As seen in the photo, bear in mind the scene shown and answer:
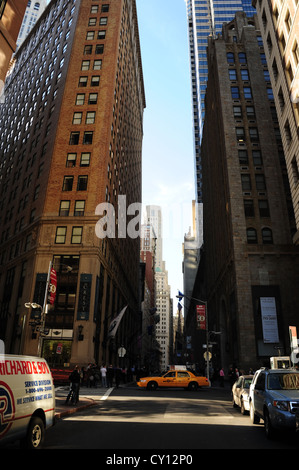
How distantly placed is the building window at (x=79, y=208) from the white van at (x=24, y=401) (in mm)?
34908

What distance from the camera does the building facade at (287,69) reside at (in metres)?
26.2

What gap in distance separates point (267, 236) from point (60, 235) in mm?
26738

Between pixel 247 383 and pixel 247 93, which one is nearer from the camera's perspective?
pixel 247 383

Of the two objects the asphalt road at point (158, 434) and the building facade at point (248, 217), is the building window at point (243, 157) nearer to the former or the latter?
the building facade at point (248, 217)

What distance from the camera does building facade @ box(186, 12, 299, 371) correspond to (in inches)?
1558

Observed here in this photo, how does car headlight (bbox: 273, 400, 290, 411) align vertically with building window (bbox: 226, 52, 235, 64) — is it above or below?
below

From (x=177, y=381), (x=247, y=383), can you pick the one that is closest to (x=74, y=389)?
(x=247, y=383)

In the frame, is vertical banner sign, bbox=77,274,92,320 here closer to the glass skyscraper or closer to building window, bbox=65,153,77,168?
building window, bbox=65,153,77,168

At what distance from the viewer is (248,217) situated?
147 feet

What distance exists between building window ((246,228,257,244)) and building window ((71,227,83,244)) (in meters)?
21.7

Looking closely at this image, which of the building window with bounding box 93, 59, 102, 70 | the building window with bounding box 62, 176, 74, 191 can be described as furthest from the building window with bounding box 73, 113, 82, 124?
the building window with bounding box 93, 59, 102, 70

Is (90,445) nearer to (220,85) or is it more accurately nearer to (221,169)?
(221,169)

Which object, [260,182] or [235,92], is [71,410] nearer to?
[260,182]

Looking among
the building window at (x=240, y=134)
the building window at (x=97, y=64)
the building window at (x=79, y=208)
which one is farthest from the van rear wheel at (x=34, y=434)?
the building window at (x=97, y=64)
